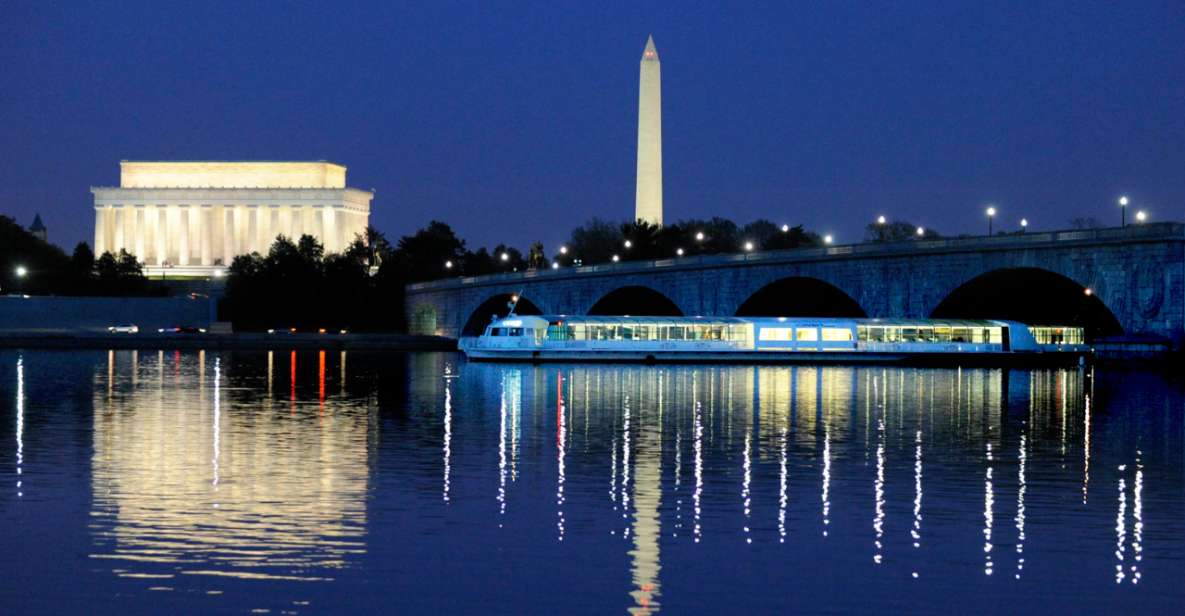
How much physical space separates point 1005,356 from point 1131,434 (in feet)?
193

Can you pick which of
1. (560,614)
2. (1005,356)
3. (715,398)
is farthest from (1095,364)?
(560,614)

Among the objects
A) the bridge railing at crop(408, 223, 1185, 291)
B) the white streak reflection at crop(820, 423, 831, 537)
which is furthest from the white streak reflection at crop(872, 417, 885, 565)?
the bridge railing at crop(408, 223, 1185, 291)

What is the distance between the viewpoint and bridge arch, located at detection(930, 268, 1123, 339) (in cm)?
12219

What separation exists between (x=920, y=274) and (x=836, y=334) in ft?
25.6

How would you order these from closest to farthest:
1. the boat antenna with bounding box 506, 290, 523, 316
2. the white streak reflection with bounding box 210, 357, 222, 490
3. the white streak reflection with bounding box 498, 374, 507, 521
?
the white streak reflection with bounding box 498, 374, 507, 521
the white streak reflection with bounding box 210, 357, 222, 490
the boat antenna with bounding box 506, 290, 523, 316

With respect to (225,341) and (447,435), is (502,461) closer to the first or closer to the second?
(447,435)

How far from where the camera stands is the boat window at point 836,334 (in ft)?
367

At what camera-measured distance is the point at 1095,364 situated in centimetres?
10250

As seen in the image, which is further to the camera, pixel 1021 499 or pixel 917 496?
pixel 917 496

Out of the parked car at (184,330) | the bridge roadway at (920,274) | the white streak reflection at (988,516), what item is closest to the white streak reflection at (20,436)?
the white streak reflection at (988,516)

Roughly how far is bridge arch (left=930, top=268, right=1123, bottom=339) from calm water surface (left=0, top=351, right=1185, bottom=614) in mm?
62547

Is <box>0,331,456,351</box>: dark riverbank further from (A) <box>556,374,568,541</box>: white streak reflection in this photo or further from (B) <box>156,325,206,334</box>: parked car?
(A) <box>556,374,568,541</box>: white streak reflection

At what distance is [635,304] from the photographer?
569ft

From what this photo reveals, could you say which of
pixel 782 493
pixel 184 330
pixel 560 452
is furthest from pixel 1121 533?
pixel 184 330
